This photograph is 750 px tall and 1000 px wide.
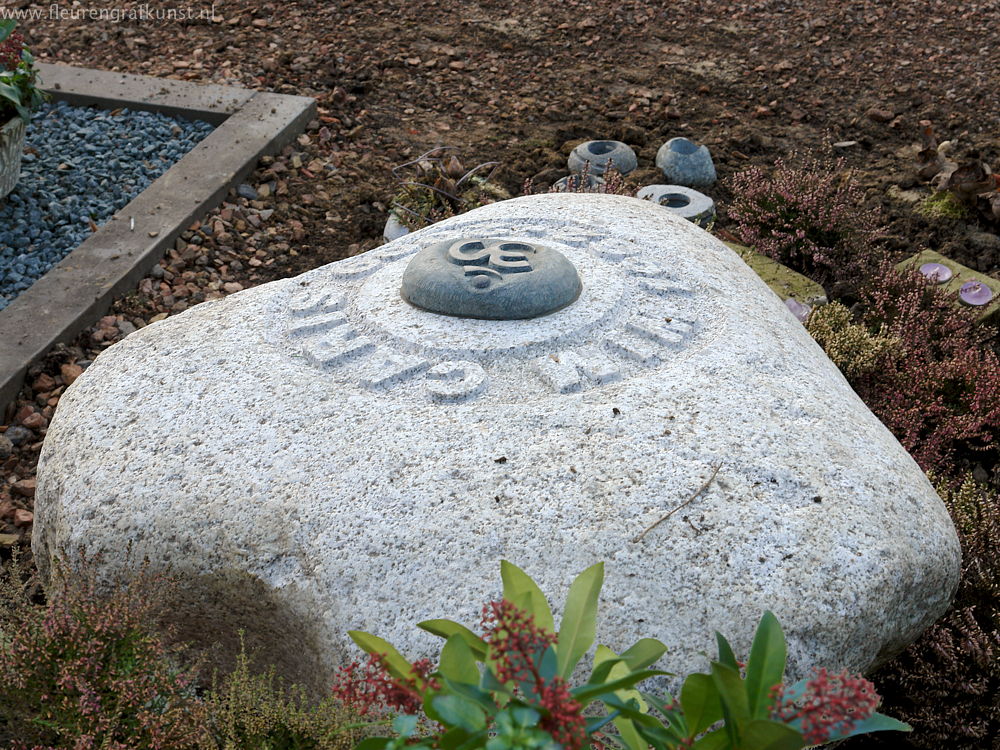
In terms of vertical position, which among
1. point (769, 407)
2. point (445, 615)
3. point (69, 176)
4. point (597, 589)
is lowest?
point (69, 176)

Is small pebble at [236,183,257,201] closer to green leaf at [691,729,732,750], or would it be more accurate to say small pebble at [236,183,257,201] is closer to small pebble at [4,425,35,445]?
small pebble at [4,425,35,445]

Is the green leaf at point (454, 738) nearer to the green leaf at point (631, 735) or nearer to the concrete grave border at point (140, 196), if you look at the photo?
the green leaf at point (631, 735)

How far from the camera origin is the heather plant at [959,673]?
232 centimetres

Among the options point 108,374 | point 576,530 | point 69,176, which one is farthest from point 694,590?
point 69,176

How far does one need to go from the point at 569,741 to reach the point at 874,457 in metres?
1.33

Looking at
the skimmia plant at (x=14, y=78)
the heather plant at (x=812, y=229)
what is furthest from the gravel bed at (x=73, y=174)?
the heather plant at (x=812, y=229)

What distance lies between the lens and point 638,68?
6664 mm

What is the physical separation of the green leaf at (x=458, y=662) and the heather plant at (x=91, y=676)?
0.88 meters

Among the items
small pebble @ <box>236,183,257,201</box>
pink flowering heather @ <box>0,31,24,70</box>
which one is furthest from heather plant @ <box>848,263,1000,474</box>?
pink flowering heather @ <box>0,31,24,70</box>

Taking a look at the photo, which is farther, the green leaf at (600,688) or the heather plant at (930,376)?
the heather plant at (930,376)

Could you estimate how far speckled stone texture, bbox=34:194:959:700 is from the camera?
6.38ft

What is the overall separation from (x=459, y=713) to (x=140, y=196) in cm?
422

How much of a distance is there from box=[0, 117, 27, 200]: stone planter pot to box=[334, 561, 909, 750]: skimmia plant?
392cm

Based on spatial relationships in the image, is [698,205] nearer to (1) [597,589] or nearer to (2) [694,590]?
(2) [694,590]
